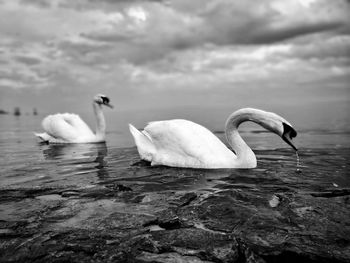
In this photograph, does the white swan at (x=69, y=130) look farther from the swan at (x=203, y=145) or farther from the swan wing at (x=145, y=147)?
the swan at (x=203, y=145)

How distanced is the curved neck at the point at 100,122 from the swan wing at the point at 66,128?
40cm

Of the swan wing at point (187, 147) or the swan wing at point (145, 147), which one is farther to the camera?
the swan wing at point (145, 147)

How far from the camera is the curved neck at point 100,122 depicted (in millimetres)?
16381

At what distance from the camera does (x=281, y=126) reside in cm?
728

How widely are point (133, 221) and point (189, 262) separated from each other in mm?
1307

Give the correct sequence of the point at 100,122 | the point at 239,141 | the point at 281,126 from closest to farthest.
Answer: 1. the point at 281,126
2. the point at 239,141
3. the point at 100,122

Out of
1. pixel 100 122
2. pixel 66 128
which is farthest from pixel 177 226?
pixel 100 122

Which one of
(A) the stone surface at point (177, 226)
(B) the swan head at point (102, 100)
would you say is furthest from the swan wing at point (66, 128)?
(A) the stone surface at point (177, 226)

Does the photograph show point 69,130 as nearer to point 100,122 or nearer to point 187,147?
point 100,122

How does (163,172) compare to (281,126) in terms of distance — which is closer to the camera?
(281,126)

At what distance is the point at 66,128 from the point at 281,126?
35.9 feet

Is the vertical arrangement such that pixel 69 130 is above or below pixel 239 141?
above

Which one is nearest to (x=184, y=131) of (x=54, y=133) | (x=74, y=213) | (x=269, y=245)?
(x=74, y=213)

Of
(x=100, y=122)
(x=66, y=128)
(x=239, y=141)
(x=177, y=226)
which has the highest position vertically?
(x=100, y=122)
